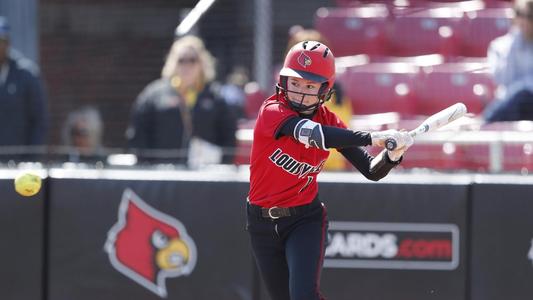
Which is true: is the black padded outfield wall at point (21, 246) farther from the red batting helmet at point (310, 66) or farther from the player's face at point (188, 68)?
the red batting helmet at point (310, 66)

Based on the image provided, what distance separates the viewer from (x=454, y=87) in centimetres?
853

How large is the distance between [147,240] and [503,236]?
2.14 metres

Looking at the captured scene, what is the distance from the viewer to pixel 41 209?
21.4ft

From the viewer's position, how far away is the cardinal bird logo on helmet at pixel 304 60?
5082mm

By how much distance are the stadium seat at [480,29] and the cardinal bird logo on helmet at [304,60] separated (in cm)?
415

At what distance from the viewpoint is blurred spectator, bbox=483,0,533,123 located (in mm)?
7328

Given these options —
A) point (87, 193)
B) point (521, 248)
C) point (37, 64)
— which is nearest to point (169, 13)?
point (37, 64)

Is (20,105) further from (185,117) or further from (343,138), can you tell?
(343,138)

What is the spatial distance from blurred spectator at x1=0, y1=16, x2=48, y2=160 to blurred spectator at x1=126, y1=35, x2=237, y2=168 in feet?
2.17

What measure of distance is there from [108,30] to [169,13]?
0.52 m

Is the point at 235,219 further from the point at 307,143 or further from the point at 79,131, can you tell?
the point at 79,131

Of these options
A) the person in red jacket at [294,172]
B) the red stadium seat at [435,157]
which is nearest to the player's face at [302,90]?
the person in red jacket at [294,172]

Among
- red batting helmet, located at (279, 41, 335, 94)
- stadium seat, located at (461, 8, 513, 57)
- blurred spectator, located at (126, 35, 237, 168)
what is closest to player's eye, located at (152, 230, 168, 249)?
blurred spectator, located at (126, 35, 237, 168)

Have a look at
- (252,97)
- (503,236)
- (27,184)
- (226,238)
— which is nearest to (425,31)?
(252,97)
